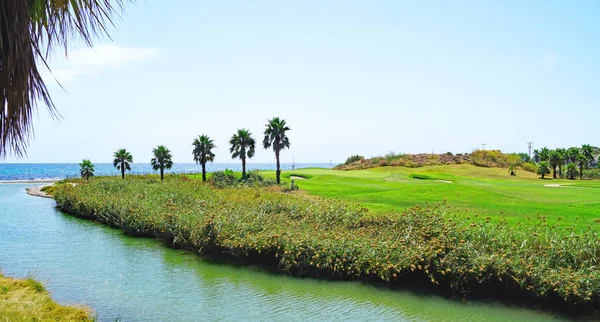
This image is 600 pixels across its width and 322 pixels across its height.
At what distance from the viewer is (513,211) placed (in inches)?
968

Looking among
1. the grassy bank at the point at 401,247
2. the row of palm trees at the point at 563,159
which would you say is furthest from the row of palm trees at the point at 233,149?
the row of palm trees at the point at 563,159

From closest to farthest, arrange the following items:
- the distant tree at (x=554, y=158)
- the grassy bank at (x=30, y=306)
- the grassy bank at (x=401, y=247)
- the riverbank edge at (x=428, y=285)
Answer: the grassy bank at (x=30, y=306)
the riverbank edge at (x=428, y=285)
the grassy bank at (x=401, y=247)
the distant tree at (x=554, y=158)

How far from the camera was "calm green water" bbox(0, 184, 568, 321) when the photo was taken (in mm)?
13203

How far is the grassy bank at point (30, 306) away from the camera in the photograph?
1020 centimetres

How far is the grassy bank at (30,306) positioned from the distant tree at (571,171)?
2879 inches

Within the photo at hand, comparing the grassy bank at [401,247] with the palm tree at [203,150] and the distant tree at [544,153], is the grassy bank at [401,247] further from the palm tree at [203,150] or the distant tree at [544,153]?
the distant tree at [544,153]

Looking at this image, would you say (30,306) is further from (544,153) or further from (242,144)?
(544,153)

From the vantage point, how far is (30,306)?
37.0 feet

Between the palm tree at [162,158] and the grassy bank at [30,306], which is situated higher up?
the palm tree at [162,158]

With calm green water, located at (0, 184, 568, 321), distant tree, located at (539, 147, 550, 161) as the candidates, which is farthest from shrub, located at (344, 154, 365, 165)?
calm green water, located at (0, 184, 568, 321)

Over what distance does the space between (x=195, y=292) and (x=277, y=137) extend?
35258 mm

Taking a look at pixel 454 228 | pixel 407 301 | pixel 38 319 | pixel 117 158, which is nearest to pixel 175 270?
pixel 38 319

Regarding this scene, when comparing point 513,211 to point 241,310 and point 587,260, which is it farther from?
point 241,310

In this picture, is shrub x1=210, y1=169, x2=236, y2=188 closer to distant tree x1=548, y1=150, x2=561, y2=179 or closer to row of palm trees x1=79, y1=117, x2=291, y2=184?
row of palm trees x1=79, y1=117, x2=291, y2=184
